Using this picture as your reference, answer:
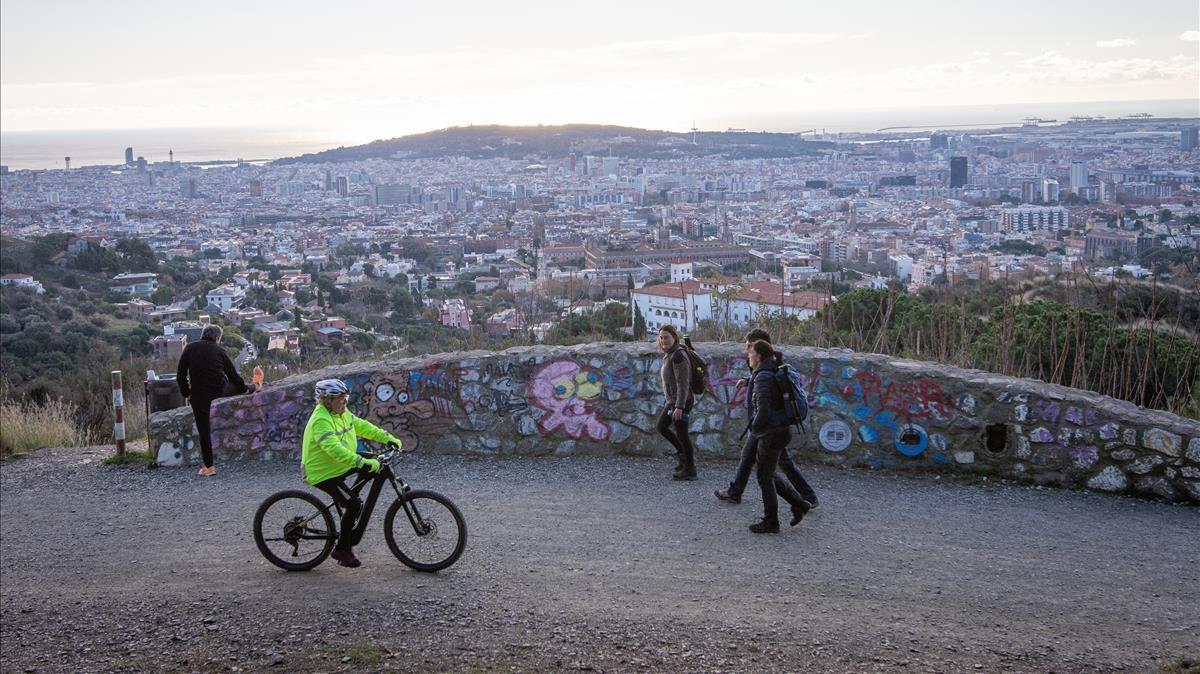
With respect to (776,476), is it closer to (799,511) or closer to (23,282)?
(799,511)

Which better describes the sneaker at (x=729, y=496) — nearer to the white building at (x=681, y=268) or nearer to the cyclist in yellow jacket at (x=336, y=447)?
the cyclist in yellow jacket at (x=336, y=447)

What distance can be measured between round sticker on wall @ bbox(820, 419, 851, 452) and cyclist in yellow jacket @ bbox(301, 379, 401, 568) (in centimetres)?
402

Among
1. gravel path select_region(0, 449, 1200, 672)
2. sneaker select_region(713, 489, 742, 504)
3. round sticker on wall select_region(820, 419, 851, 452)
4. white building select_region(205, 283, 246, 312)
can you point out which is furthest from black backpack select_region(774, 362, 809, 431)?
white building select_region(205, 283, 246, 312)

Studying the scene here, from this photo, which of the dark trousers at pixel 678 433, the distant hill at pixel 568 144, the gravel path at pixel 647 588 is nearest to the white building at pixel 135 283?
the gravel path at pixel 647 588

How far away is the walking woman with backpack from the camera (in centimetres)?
886

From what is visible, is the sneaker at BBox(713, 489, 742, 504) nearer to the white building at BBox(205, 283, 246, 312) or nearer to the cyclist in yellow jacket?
the cyclist in yellow jacket

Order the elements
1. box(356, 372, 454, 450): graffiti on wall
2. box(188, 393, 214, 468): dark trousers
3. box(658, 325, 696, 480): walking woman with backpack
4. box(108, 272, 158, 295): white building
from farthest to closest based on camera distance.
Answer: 1. box(108, 272, 158, 295): white building
2. box(356, 372, 454, 450): graffiti on wall
3. box(188, 393, 214, 468): dark trousers
4. box(658, 325, 696, 480): walking woman with backpack

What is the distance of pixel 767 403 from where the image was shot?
24.7 feet

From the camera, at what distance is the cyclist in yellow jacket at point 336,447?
6.83 metres

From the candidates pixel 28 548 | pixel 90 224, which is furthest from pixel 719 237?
pixel 90 224

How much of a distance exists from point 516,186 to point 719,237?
46.7 meters

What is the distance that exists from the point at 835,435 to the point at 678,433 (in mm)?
1411

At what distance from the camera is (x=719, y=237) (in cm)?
3716

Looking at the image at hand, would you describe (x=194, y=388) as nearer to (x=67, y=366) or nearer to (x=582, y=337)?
(x=582, y=337)
